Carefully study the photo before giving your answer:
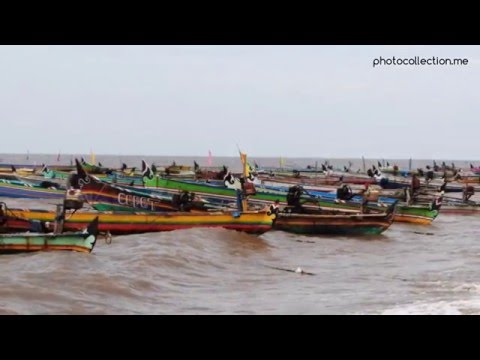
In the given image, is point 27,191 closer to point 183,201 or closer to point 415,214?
point 183,201

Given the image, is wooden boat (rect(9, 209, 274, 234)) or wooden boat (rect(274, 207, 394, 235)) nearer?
wooden boat (rect(9, 209, 274, 234))

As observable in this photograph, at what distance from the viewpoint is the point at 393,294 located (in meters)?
11.9

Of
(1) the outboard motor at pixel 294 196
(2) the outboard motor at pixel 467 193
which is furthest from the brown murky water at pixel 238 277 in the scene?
(2) the outboard motor at pixel 467 193

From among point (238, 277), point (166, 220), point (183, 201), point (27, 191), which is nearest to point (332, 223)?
point (183, 201)

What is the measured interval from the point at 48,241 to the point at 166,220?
16.7 ft

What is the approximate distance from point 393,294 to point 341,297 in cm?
109

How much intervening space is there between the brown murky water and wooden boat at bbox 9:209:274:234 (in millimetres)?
309

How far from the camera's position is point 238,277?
13.7 metres

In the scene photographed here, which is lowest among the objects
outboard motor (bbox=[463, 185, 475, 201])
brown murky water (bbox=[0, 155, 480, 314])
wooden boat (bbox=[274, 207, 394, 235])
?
brown murky water (bbox=[0, 155, 480, 314])

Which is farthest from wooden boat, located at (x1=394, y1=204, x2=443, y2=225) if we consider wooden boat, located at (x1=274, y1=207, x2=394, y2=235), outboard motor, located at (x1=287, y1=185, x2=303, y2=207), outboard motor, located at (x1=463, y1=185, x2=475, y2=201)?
Answer: outboard motor, located at (x1=463, y1=185, x2=475, y2=201)

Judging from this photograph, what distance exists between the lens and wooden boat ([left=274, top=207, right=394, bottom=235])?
68.7 feet

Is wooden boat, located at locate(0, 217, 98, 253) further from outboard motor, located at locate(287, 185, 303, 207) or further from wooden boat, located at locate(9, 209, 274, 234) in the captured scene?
outboard motor, located at locate(287, 185, 303, 207)

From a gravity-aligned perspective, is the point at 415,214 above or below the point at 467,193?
below
